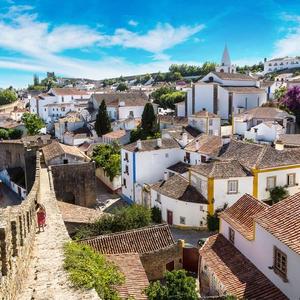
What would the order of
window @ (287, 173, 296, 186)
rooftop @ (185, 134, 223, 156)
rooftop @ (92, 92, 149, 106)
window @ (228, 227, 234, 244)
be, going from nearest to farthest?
window @ (228, 227, 234, 244) < window @ (287, 173, 296, 186) < rooftop @ (185, 134, 223, 156) < rooftop @ (92, 92, 149, 106)

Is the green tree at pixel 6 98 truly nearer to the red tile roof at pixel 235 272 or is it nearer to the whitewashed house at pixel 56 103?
the whitewashed house at pixel 56 103

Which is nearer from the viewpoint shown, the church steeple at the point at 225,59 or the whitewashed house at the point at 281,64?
the church steeple at the point at 225,59

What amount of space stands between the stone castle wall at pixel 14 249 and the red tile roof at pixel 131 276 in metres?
3.40

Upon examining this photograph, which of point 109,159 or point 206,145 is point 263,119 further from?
point 109,159

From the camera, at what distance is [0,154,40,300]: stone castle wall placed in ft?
26.6

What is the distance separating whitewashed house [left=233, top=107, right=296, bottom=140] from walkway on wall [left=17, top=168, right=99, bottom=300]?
29.0m

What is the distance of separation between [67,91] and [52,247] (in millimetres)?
76002

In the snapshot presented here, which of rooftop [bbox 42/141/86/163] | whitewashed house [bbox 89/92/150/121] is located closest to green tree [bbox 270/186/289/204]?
rooftop [bbox 42/141/86/163]

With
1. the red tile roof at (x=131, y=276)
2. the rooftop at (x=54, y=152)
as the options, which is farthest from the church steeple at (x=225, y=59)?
the red tile roof at (x=131, y=276)

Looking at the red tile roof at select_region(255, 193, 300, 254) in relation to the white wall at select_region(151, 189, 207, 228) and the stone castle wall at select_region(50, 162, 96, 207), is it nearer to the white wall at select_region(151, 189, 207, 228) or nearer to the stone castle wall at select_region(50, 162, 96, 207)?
the white wall at select_region(151, 189, 207, 228)

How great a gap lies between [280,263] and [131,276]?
17.4 ft

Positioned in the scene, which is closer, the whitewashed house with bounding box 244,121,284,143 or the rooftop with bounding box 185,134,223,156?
the rooftop with bounding box 185,134,223,156

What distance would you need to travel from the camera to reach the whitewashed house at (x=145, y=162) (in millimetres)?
31203

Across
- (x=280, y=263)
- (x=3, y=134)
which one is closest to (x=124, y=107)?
(x=3, y=134)
